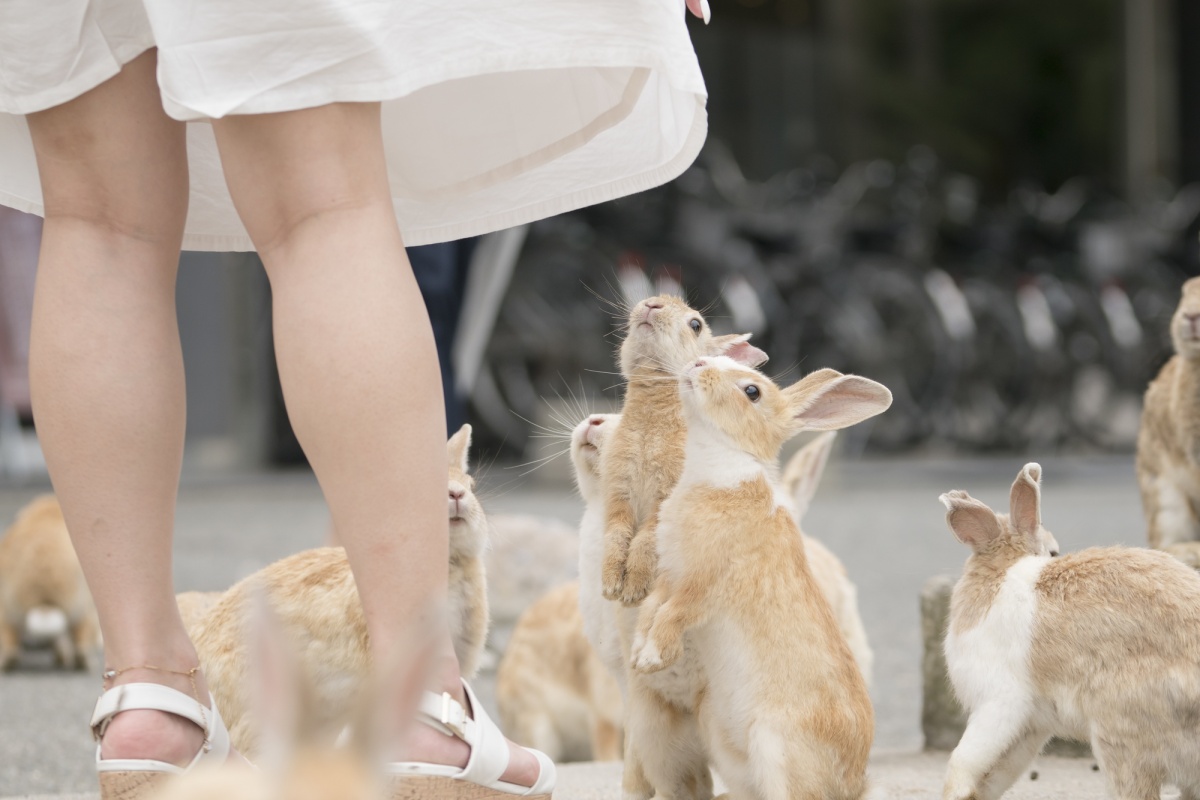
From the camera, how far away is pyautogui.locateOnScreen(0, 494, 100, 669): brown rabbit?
3758mm

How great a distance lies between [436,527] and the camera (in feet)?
5.36

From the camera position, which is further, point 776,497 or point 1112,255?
point 1112,255

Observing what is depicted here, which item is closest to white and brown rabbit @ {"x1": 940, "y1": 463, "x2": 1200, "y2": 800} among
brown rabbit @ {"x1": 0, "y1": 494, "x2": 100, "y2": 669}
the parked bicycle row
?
brown rabbit @ {"x1": 0, "y1": 494, "x2": 100, "y2": 669}

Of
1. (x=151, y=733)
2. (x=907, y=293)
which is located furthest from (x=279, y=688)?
(x=907, y=293)

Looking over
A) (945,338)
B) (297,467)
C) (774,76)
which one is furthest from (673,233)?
(774,76)

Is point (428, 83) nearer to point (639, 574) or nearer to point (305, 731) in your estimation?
point (639, 574)

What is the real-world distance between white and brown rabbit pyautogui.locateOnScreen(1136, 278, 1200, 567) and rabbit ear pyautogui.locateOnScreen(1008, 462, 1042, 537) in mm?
846

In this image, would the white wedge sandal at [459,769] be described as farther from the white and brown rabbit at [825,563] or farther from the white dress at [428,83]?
the white and brown rabbit at [825,563]

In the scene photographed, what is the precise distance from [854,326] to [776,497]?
23.7ft

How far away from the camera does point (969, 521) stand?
194 centimetres

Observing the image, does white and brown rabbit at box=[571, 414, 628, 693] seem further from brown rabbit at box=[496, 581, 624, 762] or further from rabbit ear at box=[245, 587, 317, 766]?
rabbit ear at box=[245, 587, 317, 766]

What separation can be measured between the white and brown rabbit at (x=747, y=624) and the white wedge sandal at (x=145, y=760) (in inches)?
19.7

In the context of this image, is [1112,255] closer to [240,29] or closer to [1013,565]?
[1013,565]

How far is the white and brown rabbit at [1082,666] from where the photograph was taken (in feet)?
5.74
